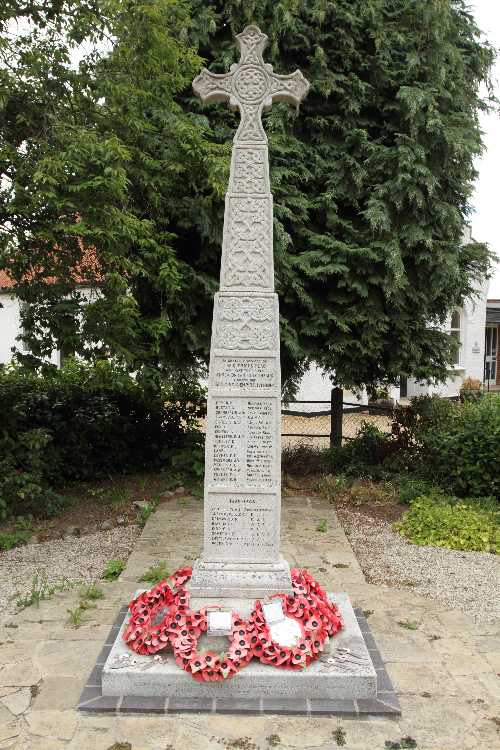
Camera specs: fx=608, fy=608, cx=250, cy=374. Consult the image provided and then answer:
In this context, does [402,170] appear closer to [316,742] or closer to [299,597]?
[299,597]

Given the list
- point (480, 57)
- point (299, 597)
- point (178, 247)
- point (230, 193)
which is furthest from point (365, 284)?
point (299, 597)

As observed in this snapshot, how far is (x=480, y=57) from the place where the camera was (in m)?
8.28

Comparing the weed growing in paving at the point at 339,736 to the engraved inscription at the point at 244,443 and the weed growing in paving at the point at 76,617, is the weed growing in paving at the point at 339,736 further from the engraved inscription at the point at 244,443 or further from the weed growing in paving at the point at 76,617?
the weed growing in paving at the point at 76,617

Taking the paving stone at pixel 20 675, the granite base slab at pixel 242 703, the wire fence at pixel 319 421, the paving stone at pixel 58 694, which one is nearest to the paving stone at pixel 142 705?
the granite base slab at pixel 242 703

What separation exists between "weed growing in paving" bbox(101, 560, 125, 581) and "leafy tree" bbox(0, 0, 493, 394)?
6.45 feet

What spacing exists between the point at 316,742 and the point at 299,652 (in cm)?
49

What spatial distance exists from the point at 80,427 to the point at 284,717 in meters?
5.99

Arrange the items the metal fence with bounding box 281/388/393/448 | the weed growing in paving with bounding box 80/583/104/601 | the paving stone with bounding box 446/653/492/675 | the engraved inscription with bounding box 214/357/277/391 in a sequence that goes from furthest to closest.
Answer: the metal fence with bounding box 281/388/393/448 < the weed growing in paving with bounding box 80/583/104/601 < the engraved inscription with bounding box 214/357/277/391 < the paving stone with bounding box 446/653/492/675

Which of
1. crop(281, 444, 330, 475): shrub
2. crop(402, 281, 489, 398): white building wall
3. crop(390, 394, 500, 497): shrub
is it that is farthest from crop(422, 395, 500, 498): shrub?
crop(402, 281, 489, 398): white building wall

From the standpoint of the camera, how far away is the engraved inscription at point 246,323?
3.77m

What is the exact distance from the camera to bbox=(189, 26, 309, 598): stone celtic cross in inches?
148

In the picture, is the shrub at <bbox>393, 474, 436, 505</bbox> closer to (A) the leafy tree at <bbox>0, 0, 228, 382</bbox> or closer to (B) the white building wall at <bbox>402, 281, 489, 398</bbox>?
(A) the leafy tree at <bbox>0, 0, 228, 382</bbox>

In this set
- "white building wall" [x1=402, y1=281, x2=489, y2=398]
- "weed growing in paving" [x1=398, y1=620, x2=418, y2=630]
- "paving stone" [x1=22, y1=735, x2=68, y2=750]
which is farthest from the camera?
"white building wall" [x1=402, y1=281, x2=489, y2=398]

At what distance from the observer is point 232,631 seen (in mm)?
3469
